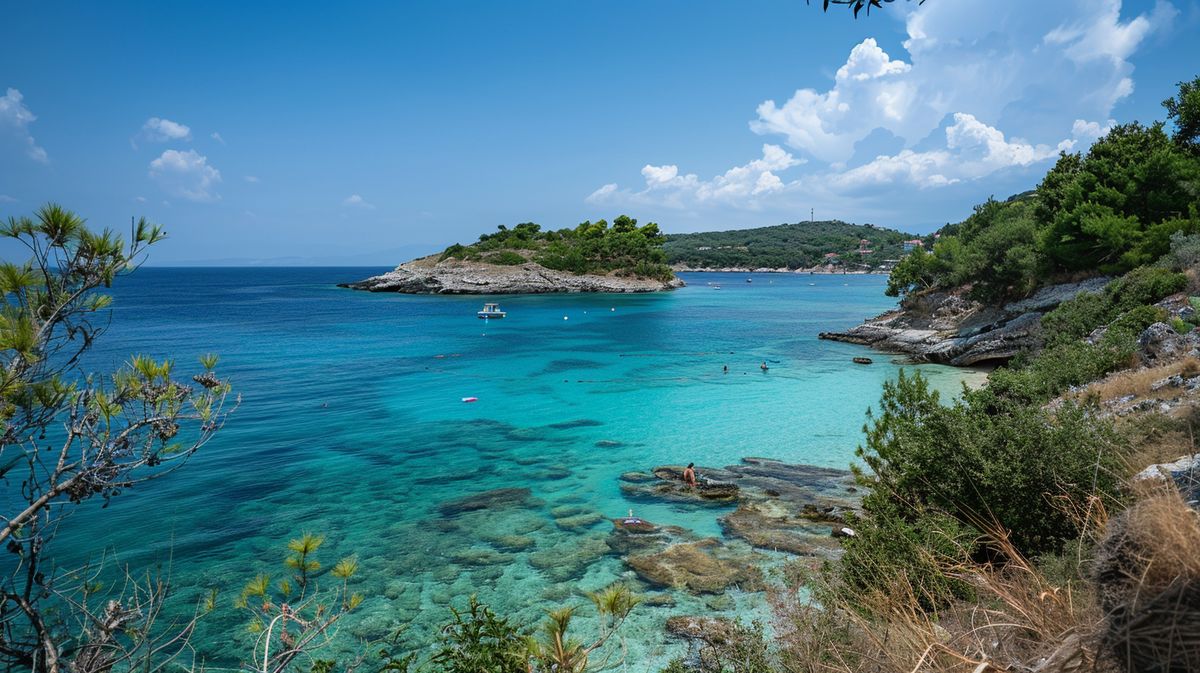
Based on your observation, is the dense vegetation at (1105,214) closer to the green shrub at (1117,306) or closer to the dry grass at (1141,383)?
the green shrub at (1117,306)

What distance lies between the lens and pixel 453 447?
21.5 meters

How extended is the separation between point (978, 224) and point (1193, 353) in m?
37.3

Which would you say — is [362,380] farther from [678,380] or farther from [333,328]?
[333,328]

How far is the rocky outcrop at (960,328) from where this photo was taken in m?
30.6

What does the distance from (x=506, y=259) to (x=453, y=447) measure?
89.6 meters

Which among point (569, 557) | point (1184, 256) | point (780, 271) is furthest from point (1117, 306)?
point (780, 271)

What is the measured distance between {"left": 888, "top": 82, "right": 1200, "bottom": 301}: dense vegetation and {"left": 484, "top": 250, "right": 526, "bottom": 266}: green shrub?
8008 cm

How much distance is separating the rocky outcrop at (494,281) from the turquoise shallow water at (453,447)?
49568 millimetres

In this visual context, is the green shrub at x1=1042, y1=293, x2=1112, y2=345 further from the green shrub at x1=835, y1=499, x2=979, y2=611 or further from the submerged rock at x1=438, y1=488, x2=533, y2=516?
the submerged rock at x1=438, y1=488, x2=533, y2=516

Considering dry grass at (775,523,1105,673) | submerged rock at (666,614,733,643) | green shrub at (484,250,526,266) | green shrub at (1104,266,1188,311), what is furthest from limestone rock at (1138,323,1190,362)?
green shrub at (484,250,526,266)

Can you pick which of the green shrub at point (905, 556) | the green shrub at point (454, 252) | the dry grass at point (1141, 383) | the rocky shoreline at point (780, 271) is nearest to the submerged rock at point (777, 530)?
the green shrub at point (905, 556)

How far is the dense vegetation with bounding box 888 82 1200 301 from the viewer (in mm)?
26562

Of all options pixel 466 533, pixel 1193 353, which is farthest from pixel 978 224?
pixel 466 533

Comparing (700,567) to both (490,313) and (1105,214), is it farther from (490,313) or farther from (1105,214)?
(490,313)
